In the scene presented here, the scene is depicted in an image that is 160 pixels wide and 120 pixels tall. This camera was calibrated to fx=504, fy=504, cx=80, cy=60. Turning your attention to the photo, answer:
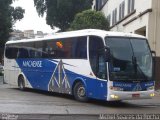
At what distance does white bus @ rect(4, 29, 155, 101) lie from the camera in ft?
62.0

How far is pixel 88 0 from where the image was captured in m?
66.0

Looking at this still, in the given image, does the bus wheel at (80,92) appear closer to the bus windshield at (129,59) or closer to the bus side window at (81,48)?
the bus side window at (81,48)

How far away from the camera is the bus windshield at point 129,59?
18938 mm

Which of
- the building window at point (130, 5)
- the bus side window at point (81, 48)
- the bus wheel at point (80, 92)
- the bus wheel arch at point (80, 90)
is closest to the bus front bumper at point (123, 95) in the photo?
the bus wheel arch at point (80, 90)

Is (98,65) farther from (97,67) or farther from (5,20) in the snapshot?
(5,20)

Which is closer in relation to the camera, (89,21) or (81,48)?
(81,48)

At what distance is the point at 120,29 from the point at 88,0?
2437cm

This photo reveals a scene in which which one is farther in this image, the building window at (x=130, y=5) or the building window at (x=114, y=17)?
the building window at (x=114, y=17)

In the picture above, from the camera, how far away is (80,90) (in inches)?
820

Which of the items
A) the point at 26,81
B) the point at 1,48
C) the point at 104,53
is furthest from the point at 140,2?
the point at 1,48

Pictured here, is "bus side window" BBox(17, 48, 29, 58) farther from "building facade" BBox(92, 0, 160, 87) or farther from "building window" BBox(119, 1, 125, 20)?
"building window" BBox(119, 1, 125, 20)

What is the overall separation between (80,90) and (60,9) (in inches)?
1739

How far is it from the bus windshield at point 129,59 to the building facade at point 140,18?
10535 mm

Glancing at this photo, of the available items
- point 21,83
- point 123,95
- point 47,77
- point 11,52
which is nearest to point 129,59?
point 123,95
